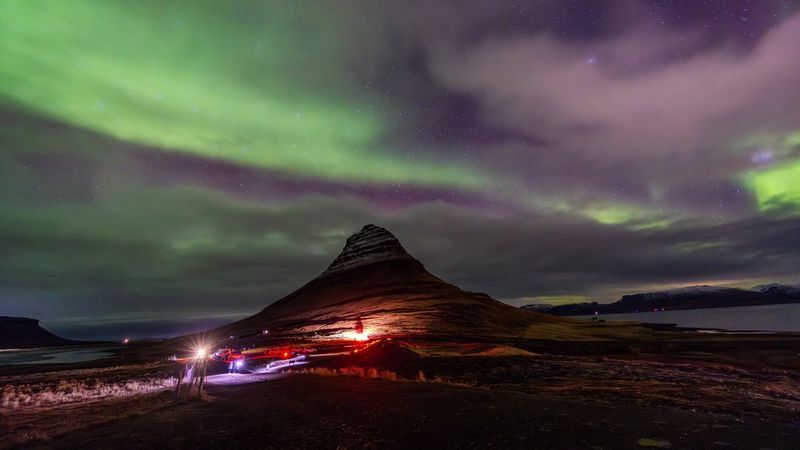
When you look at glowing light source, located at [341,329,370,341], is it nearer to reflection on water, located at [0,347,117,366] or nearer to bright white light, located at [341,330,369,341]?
bright white light, located at [341,330,369,341]

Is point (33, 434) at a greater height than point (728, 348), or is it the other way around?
point (33, 434)

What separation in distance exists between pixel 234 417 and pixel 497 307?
125605 millimetres

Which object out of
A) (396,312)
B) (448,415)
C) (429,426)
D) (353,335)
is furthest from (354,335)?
(429,426)

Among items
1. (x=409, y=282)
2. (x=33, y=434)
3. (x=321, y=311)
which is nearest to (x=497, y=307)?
(x=409, y=282)

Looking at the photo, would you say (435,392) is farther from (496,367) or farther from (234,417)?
(496,367)

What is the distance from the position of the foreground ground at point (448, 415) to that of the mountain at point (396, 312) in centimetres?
5932

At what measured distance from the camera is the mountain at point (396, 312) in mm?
94125

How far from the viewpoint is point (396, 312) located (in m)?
116

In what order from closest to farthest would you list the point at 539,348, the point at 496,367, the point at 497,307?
1. the point at 496,367
2. the point at 539,348
3. the point at 497,307

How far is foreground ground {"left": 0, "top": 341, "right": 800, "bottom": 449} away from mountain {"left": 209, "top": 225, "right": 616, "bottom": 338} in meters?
59.3

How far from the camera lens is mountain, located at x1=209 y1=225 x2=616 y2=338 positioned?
9412 centimetres

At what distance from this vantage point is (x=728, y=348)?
5222cm

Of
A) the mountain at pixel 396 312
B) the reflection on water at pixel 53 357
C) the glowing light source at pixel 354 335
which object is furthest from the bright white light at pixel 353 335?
the reflection on water at pixel 53 357

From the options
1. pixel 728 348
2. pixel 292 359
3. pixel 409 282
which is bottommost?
pixel 728 348
